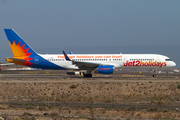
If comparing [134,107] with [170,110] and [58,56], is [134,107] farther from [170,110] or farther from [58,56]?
[58,56]

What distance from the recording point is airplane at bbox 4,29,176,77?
41.4m

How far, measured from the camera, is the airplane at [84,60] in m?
41.4

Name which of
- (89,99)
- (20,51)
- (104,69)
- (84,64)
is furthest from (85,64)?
(89,99)

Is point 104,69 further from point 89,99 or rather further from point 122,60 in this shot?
point 89,99

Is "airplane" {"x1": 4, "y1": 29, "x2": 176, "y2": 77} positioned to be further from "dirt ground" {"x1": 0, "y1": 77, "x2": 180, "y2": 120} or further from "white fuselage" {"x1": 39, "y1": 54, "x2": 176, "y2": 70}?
"dirt ground" {"x1": 0, "y1": 77, "x2": 180, "y2": 120}

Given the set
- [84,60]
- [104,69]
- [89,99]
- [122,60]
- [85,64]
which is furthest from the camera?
[84,60]

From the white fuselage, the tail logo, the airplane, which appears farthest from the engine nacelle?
the tail logo

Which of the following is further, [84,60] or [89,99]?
[84,60]

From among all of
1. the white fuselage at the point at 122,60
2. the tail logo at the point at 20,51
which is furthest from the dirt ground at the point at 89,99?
the tail logo at the point at 20,51

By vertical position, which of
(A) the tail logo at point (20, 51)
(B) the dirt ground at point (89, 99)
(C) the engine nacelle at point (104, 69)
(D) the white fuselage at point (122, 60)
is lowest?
(B) the dirt ground at point (89, 99)

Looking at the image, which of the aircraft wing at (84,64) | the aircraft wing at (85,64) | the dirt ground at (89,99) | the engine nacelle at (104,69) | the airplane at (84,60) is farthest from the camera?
the airplane at (84,60)

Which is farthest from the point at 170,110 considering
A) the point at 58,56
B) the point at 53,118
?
the point at 58,56

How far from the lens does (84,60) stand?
43.0 m

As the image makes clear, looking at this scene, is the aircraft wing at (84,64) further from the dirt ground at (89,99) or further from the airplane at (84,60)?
the dirt ground at (89,99)
